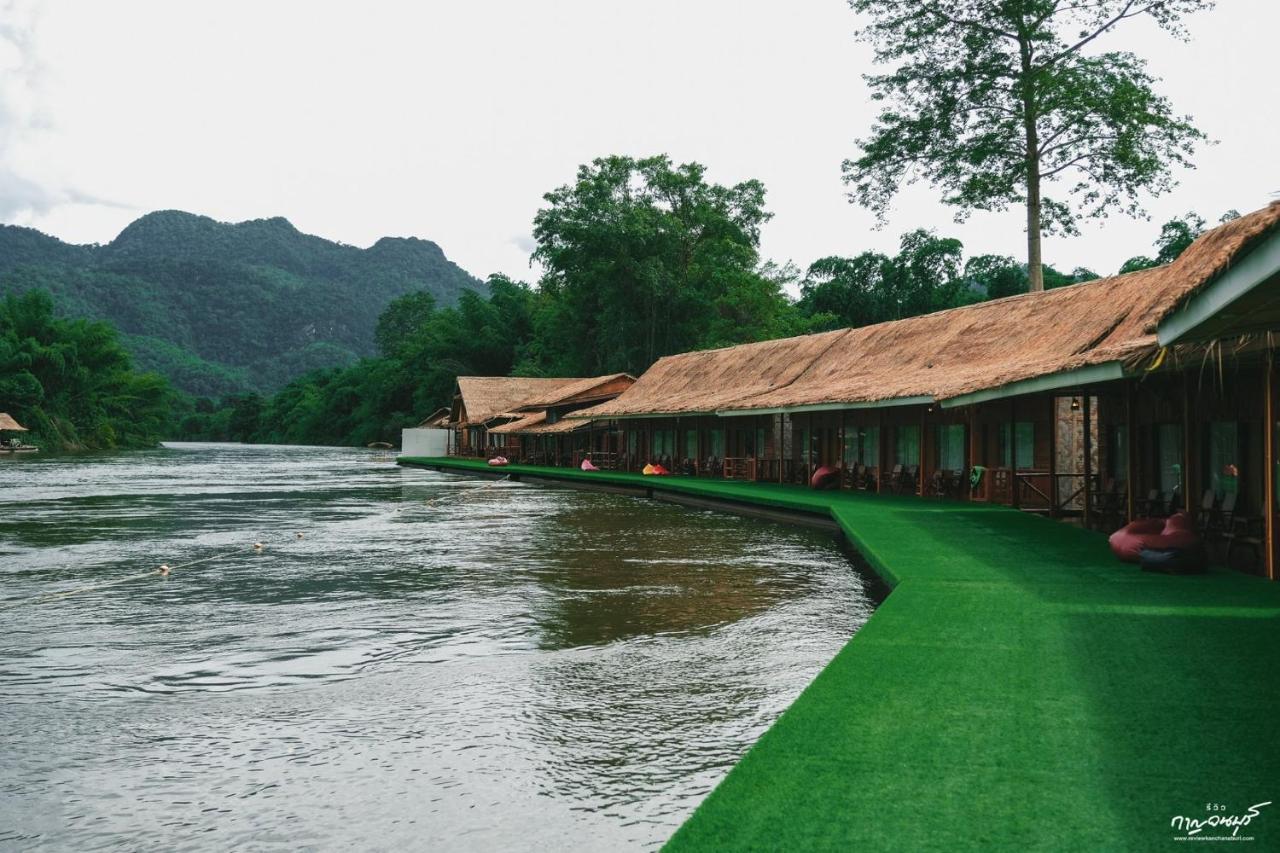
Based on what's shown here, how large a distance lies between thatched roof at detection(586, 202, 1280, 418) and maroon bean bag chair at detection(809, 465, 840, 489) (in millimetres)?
1841

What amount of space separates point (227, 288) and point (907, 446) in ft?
509

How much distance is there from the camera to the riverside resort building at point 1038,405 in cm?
948

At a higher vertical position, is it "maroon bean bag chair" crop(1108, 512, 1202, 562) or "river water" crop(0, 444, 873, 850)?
"maroon bean bag chair" crop(1108, 512, 1202, 562)

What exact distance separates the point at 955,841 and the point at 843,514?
45.2ft

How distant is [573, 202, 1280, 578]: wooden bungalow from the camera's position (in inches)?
366

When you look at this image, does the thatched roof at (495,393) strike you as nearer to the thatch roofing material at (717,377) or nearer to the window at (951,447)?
the thatch roofing material at (717,377)

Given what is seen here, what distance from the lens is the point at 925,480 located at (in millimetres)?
21297

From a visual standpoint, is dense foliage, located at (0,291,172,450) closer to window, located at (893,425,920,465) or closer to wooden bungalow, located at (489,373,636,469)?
wooden bungalow, located at (489,373,636,469)

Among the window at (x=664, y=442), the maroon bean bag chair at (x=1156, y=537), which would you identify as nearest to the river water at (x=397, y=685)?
the maroon bean bag chair at (x=1156, y=537)

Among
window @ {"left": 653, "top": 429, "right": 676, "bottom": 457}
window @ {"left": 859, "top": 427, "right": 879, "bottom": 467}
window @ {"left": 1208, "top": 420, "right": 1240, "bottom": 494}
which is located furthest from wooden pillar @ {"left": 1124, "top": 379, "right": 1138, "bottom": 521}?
window @ {"left": 653, "top": 429, "right": 676, "bottom": 457}

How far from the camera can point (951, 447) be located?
22922 millimetres

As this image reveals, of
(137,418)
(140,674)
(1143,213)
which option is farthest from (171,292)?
(140,674)

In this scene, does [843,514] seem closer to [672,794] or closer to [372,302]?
[672,794]

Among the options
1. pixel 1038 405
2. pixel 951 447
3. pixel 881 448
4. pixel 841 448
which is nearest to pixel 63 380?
pixel 841 448
